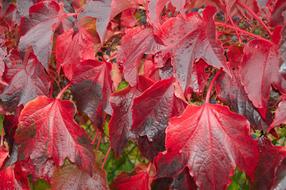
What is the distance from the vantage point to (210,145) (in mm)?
1114

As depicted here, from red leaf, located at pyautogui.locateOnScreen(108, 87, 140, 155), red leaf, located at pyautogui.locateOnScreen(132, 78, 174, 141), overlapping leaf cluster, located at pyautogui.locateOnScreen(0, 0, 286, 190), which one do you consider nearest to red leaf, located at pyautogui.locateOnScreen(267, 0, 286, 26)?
overlapping leaf cluster, located at pyautogui.locateOnScreen(0, 0, 286, 190)

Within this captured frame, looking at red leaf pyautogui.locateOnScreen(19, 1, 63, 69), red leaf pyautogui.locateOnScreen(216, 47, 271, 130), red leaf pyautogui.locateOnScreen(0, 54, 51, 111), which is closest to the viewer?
red leaf pyautogui.locateOnScreen(216, 47, 271, 130)

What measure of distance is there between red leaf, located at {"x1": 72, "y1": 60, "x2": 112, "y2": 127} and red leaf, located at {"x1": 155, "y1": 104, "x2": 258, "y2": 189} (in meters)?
0.26

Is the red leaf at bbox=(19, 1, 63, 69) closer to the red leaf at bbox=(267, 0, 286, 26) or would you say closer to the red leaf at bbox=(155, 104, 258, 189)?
the red leaf at bbox=(155, 104, 258, 189)

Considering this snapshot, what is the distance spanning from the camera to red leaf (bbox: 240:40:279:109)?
3.72 feet

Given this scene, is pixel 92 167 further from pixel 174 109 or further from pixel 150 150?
pixel 174 109

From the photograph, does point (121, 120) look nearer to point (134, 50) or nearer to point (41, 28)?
point (134, 50)

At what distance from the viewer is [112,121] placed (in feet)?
4.20

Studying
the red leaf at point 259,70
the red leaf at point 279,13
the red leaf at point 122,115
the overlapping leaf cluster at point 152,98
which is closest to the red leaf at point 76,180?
the overlapping leaf cluster at point 152,98

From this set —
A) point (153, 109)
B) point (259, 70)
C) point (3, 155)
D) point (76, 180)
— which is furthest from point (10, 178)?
point (259, 70)

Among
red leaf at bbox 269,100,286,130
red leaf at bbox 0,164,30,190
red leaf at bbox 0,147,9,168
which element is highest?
red leaf at bbox 269,100,286,130

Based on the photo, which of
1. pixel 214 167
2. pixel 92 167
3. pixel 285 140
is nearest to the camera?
pixel 214 167

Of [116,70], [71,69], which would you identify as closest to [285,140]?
[116,70]

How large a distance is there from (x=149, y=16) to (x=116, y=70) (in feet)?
0.85
